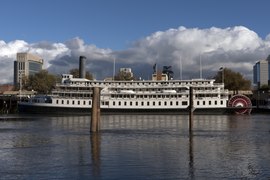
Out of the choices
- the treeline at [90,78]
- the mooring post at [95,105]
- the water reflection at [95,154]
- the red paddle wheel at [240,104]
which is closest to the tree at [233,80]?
the treeline at [90,78]

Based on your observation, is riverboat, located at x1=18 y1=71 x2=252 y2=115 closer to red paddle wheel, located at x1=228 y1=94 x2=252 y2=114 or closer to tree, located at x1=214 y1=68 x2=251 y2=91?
red paddle wheel, located at x1=228 y1=94 x2=252 y2=114

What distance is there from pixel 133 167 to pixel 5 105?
376ft

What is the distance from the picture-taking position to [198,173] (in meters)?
21.4

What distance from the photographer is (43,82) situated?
168 m

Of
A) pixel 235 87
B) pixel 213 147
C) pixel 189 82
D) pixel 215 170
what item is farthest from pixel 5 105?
pixel 215 170

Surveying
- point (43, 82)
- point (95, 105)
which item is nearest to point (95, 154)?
point (95, 105)

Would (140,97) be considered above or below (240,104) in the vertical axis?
above

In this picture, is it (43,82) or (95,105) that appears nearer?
(95,105)

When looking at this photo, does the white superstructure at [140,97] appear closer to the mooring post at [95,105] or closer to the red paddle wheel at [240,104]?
the red paddle wheel at [240,104]

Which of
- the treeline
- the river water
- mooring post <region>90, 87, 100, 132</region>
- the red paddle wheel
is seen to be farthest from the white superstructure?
the river water

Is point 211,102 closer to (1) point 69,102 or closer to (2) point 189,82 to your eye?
(2) point 189,82

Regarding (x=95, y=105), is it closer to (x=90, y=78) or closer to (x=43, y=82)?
(x=90, y=78)

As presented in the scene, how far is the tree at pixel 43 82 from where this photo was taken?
6580 inches

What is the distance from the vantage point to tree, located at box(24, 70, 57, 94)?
16712cm
